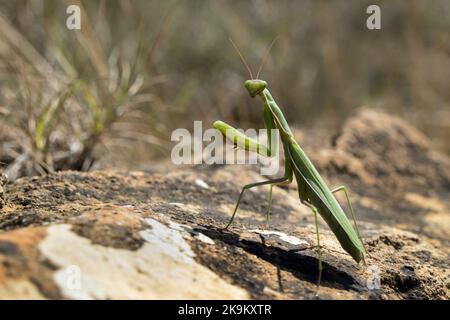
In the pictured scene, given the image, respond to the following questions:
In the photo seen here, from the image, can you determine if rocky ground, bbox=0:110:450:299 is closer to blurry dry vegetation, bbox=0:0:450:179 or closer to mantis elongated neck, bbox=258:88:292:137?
mantis elongated neck, bbox=258:88:292:137

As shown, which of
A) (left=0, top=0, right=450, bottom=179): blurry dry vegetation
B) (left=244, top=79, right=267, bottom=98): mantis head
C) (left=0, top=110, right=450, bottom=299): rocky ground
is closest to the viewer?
(left=0, top=110, right=450, bottom=299): rocky ground

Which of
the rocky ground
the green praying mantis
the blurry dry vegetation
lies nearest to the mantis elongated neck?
the green praying mantis

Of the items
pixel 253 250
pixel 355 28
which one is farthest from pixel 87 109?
pixel 355 28

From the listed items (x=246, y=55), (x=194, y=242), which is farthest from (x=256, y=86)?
(x=246, y=55)

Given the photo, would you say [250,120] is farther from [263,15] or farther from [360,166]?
[360,166]

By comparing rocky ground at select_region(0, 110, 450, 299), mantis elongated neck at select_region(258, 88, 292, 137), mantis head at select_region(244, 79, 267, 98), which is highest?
mantis head at select_region(244, 79, 267, 98)

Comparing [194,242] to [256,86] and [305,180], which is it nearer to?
[305,180]
